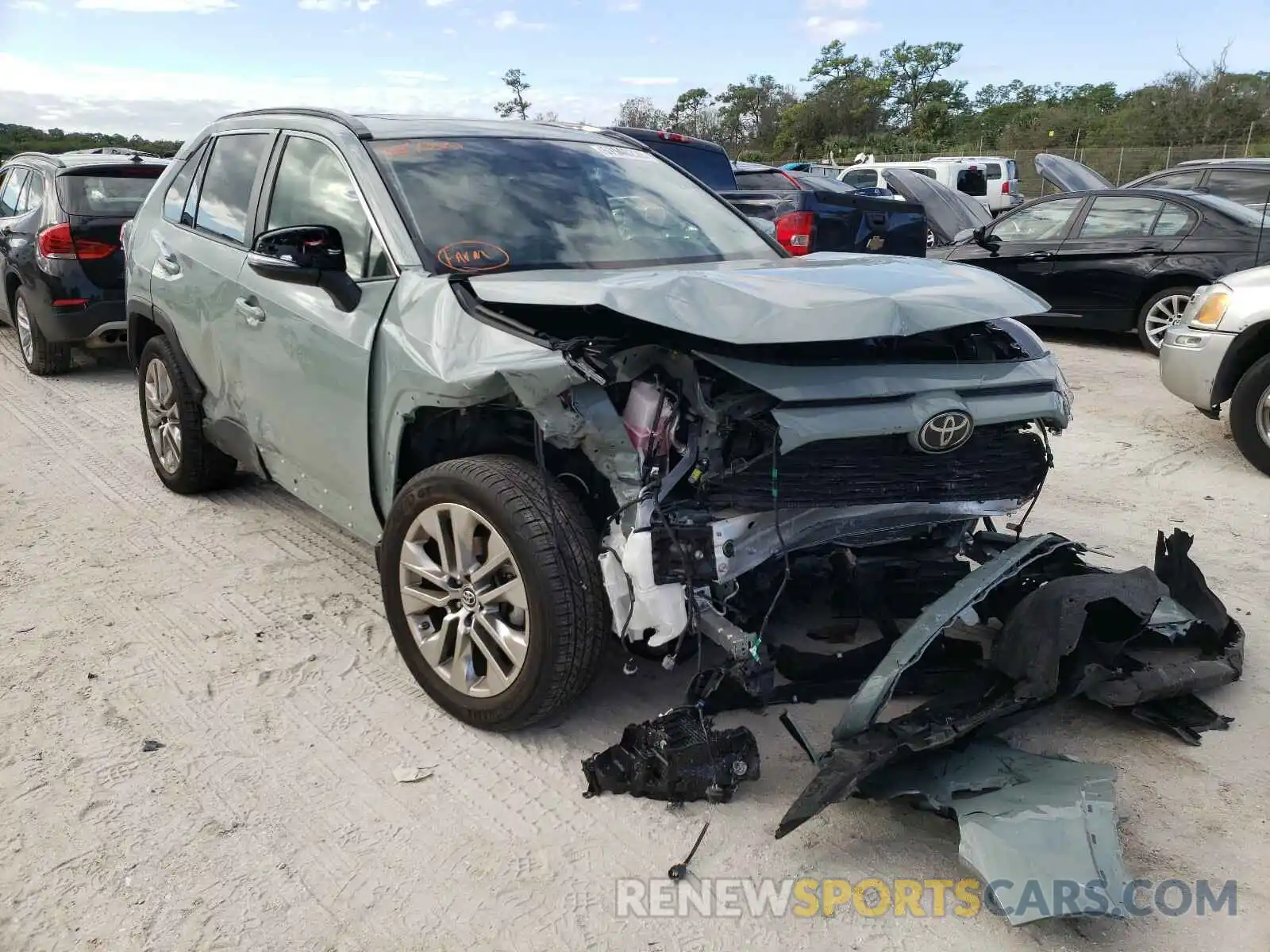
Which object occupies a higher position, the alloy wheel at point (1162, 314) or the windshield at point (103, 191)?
the windshield at point (103, 191)

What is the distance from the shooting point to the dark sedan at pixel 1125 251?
27.9ft

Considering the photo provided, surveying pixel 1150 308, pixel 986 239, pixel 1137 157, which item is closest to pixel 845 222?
pixel 986 239

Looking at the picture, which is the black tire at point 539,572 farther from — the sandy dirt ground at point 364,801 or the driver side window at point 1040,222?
the driver side window at point 1040,222

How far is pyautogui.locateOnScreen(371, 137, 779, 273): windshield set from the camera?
336 cm

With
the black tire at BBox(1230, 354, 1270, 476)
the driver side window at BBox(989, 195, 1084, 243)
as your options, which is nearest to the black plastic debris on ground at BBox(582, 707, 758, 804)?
the black tire at BBox(1230, 354, 1270, 476)

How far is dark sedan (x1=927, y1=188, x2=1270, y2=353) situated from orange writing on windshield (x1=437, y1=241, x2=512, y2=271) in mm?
6972

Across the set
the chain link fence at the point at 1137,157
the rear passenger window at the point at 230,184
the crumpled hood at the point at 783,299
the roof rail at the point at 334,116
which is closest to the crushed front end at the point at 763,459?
the crumpled hood at the point at 783,299

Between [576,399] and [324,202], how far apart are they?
1626 mm

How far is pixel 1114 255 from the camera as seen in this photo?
9008 millimetres

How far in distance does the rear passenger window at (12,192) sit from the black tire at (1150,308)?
33.1ft

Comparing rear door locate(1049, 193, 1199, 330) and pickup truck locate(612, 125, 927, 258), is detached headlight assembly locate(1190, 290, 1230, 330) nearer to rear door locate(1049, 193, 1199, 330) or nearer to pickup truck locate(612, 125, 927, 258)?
pickup truck locate(612, 125, 927, 258)

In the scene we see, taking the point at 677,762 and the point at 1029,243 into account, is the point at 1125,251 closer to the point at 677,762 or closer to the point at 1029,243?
the point at 1029,243

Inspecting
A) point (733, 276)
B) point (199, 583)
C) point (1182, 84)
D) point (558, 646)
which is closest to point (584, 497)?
point (558, 646)

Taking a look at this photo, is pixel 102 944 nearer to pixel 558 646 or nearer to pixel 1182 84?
pixel 558 646
